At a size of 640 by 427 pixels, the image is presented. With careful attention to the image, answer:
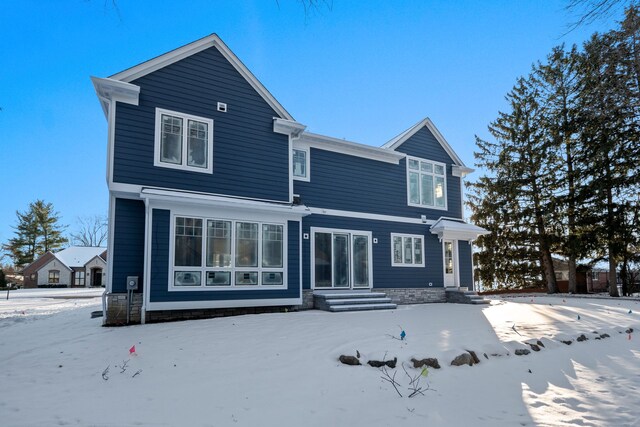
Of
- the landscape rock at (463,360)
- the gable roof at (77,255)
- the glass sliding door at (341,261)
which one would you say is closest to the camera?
the landscape rock at (463,360)

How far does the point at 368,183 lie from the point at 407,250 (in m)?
2.97

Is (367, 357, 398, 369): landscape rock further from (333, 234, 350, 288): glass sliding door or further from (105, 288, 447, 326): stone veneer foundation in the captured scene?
(333, 234, 350, 288): glass sliding door

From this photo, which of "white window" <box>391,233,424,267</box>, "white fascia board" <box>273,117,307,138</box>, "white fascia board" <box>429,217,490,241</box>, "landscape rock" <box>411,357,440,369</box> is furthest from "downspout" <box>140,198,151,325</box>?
"white fascia board" <box>429,217,490,241</box>

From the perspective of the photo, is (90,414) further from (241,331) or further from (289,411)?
(241,331)

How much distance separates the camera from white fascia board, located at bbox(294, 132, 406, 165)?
13.1 meters

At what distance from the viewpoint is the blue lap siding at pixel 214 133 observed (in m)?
9.76

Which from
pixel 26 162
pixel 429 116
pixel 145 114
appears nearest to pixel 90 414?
pixel 145 114

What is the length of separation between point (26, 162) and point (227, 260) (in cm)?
4749

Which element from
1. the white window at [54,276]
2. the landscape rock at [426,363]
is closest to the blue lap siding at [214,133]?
the landscape rock at [426,363]

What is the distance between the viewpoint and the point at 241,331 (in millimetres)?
7793

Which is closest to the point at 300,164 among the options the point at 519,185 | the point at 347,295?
the point at 347,295

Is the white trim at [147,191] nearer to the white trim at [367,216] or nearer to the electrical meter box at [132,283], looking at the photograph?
the electrical meter box at [132,283]

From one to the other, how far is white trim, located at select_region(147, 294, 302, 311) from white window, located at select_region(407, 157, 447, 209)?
6708 mm

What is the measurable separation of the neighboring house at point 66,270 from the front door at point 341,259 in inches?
1645
